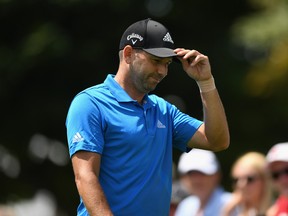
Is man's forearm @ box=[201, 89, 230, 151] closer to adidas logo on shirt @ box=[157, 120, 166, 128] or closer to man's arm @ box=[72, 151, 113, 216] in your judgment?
adidas logo on shirt @ box=[157, 120, 166, 128]

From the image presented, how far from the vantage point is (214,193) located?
10.8 m

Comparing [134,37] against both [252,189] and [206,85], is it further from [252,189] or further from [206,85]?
[252,189]

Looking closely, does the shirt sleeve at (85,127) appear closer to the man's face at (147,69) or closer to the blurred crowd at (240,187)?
the man's face at (147,69)

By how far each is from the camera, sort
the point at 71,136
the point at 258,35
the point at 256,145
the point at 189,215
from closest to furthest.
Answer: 1. the point at 71,136
2. the point at 189,215
3. the point at 258,35
4. the point at 256,145

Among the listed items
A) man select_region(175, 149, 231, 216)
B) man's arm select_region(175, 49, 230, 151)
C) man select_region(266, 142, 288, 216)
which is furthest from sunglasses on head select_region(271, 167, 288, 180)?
man's arm select_region(175, 49, 230, 151)

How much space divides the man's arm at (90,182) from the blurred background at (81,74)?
14.9m

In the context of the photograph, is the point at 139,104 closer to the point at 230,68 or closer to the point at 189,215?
the point at 189,215

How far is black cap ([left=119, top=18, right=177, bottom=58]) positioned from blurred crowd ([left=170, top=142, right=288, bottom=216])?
2400 millimetres

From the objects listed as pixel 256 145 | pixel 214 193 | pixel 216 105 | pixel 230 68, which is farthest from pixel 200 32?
pixel 216 105

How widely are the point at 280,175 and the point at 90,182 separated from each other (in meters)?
Answer: 2.77

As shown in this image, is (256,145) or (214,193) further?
(256,145)

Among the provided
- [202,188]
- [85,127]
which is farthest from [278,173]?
[85,127]

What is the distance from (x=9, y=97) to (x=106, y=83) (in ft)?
55.0

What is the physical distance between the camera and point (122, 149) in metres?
7.02
